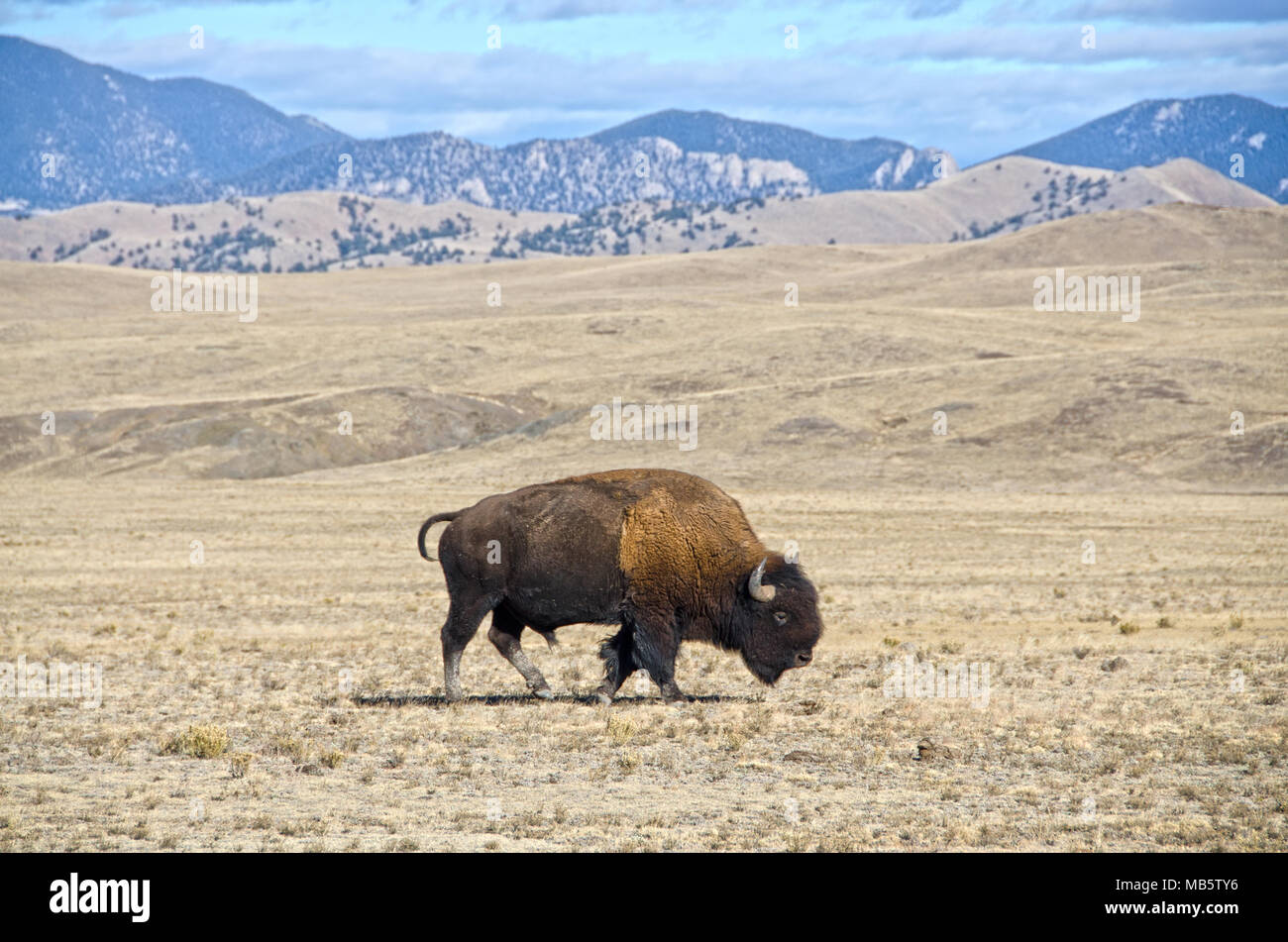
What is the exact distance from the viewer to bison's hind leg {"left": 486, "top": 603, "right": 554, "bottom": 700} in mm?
14852

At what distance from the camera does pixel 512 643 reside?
14930 millimetres

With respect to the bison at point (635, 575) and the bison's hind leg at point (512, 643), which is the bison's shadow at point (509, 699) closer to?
the bison's hind leg at point (512, 643)

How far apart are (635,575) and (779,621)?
1.52m

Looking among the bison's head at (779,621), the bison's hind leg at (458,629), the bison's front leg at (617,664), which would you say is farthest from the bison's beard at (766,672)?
the bison's hind leg at (458,629)

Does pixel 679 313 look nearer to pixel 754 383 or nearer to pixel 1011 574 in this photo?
pixel 754 383

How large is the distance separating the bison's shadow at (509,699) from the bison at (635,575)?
0.50 meters

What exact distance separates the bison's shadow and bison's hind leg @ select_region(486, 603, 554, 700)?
148 mm

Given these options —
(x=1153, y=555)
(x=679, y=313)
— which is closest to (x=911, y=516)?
(x=1153, y=555)

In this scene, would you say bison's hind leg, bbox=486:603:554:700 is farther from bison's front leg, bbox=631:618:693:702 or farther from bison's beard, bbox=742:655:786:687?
bison's beard, bbox=742:655:786:687

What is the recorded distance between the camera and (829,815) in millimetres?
9852

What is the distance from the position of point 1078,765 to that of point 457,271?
166 metres

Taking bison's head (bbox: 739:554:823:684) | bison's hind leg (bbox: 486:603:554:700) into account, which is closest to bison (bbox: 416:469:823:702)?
bison's head (bbox: 739:554:823:684)

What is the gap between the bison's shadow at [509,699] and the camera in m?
14.9

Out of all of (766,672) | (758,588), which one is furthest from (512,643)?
(758,588)
